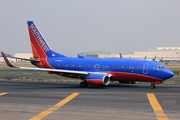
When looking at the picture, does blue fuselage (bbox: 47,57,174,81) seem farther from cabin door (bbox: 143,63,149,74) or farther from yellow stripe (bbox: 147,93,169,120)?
yellow stripe (bbox: 147,93,169,120)

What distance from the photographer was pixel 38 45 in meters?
45.1

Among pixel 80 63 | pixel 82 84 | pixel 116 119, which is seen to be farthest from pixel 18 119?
pixel 80 63

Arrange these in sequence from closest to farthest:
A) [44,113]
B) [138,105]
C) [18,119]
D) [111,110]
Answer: [18,119] → [44,113] → [111,110] → [138,105]

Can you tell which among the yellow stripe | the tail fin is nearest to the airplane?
the tail fin

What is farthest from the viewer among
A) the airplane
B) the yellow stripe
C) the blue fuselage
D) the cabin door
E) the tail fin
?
the tail fin

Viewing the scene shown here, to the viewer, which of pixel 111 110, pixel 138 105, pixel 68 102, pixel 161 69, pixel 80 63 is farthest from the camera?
pixel 80 63

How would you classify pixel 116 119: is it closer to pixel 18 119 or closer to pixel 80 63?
pixel 18 119

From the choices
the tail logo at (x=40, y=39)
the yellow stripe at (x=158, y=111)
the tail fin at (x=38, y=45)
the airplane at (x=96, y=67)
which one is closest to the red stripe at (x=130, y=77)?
the airplane at (x=96, y=67)

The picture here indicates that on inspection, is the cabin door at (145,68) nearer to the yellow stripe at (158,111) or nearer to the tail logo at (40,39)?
the yellow stripe at (158,111)

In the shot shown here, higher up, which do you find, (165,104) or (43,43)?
(43,43)

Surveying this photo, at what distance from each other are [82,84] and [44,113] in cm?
2020

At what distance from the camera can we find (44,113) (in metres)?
18.2

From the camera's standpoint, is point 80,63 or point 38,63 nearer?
point 80,63

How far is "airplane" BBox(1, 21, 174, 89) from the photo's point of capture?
119ft
